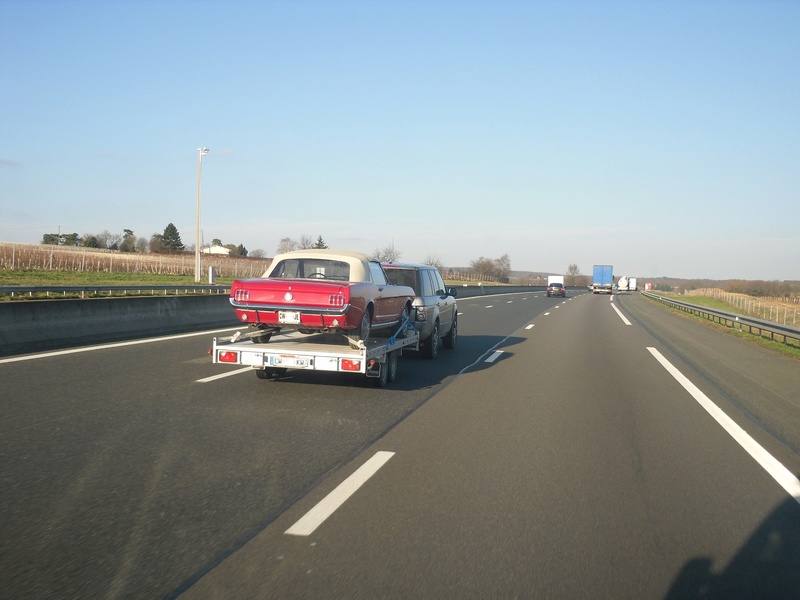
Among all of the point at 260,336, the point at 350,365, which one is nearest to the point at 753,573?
the point at 350,365

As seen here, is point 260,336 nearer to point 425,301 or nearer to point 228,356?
point 228,356

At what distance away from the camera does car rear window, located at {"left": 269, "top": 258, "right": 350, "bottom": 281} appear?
37.0 feet

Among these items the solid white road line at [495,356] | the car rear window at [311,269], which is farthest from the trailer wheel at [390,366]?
the solid white road line at [495,356]

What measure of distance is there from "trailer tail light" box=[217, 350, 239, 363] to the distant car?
4.59m

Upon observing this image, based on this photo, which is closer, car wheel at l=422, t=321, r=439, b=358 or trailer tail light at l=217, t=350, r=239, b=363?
trailer tail light at l=217, t=350, r=239, b=363

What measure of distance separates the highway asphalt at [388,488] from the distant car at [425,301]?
2807mm

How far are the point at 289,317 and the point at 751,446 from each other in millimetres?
5570

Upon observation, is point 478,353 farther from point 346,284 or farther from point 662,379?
point 346,284

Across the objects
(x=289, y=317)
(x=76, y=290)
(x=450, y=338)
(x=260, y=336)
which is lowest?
(x=450, y=338)

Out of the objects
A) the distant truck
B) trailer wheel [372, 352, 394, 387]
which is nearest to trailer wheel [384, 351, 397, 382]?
trailer wheel [372, 352, 394, 387]

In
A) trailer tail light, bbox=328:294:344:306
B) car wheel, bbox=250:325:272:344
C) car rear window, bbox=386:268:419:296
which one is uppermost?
car rear window, bbox=386:268:419:296

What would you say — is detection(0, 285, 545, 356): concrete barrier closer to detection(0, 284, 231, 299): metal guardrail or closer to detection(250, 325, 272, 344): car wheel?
detection(250, 325, 272, 344): car wheel

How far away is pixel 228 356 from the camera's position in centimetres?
1009

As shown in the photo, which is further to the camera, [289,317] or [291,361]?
[289,317]
